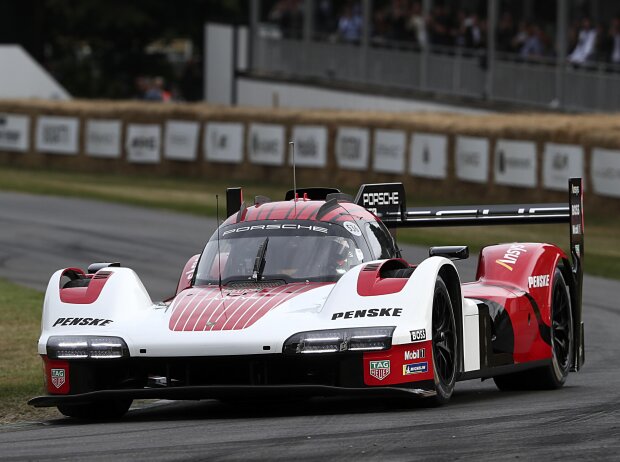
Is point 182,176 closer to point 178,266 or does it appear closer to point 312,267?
point 178,266

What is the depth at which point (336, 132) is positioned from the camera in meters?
33.3

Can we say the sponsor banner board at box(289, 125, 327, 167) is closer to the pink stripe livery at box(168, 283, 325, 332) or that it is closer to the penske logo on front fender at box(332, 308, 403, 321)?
the pink stripe livery at box(168, 283, 325, 332)

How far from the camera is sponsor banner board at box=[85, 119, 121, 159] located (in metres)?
36.8

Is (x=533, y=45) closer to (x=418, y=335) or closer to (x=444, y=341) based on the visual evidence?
(x=444, y=341)

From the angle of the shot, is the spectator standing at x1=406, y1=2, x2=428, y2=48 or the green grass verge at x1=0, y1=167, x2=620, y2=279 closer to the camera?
the green grass verge at x1=0, y1=167, x2=620, y2=279

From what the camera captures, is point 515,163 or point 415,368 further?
point 515,163

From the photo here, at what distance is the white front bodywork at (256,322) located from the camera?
9.40 metres

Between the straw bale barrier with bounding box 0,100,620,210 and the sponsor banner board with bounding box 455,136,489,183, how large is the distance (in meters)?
0.09

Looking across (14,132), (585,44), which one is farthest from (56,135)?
(585,44)

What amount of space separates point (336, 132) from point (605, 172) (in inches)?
316

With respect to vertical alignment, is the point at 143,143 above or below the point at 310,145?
below

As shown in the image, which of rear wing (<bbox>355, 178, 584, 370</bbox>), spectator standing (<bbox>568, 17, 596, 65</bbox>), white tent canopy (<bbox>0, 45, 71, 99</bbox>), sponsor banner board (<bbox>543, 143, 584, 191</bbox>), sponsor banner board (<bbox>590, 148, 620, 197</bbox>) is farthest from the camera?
white tent canopy (<bbox>0, 45, 71, 99</bbox>)

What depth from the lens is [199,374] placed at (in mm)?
9617

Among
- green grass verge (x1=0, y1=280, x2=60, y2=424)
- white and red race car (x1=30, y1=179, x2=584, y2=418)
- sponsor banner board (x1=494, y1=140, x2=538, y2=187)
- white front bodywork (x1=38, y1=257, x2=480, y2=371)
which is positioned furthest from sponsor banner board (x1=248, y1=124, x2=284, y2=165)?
white front bodywork (x1=38, y1=257, x2=480, y2=371)
